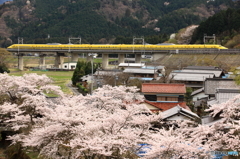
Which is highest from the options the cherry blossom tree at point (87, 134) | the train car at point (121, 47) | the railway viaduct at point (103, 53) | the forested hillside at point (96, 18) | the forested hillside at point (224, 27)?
the forested hillside at point (96, 18)

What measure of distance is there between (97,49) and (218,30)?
58.5 ft

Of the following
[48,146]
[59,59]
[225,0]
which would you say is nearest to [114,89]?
[48,146]

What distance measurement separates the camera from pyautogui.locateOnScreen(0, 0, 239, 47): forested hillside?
315ft

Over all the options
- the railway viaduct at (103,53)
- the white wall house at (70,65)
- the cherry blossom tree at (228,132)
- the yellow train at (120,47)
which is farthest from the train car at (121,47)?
the cherry blossom tree at (228,132)

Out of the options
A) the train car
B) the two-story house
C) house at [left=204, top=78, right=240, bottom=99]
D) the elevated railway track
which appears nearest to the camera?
the two-story house

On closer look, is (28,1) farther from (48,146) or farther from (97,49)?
(48,146)

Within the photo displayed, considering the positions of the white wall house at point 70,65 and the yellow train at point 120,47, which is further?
the white wall house at point 70,65

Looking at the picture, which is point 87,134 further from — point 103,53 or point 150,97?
point 103,53

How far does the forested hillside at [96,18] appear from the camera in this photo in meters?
96.0

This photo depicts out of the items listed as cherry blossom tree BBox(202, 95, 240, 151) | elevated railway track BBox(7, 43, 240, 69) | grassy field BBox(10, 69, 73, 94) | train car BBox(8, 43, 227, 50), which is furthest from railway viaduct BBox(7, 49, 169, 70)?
cherry blossom tree BBox(202, 95, 240, 151)

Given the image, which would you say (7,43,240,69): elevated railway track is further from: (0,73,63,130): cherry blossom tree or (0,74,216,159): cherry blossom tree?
(0,74,216,159): cherry blossom tree

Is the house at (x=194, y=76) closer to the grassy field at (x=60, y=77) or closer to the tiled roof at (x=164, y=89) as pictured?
the tiled roof at (x=164, y=89)

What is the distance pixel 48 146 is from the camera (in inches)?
447

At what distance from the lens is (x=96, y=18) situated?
99688mm
